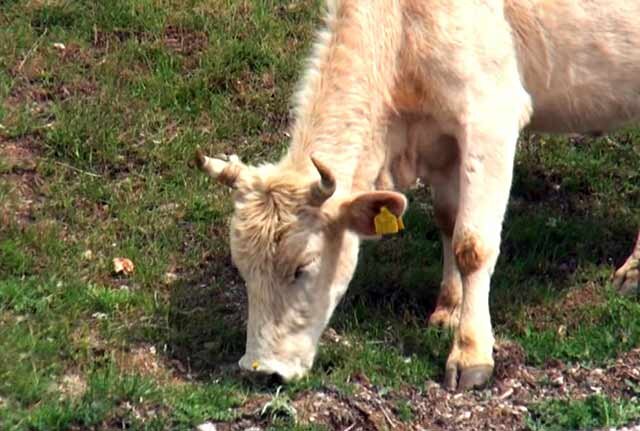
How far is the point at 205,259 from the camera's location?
9.66 m

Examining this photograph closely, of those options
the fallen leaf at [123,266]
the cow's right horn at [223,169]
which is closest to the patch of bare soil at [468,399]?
the cow's right horn at [223,169]

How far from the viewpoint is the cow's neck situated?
830cm

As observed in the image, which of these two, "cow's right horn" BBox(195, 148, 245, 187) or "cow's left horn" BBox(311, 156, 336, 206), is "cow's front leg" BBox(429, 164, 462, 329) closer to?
"cow's left horn" BBox(311, 156, 336, 206)

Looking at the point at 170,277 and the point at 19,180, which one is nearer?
the point at 170,277

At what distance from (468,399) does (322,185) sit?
1.42 metres

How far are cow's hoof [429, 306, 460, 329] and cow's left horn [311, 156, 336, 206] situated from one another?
1397 millimetres

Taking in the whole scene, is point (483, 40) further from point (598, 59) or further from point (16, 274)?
point (16, 274)

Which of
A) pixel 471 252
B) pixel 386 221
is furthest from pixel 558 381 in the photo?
pixel 386 221

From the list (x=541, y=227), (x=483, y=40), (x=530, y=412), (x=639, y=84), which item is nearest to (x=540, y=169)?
(x=541, y=227)

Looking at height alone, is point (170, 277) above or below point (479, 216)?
below

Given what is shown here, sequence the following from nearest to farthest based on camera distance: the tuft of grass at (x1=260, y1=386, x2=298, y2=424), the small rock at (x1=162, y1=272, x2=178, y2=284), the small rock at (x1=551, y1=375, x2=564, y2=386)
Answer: the tuft of grass at (x1=260, y1=386, x2=298, y2=424), the small rock at (x1=551, y1=375, x2=564, y2=386), the small rock at (x1=162, y1=272, x2=178, y2=284)

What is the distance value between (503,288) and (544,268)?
1.52ft

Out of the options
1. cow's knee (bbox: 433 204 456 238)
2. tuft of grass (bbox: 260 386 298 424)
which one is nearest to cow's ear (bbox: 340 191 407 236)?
tuft of grass (bbox: 260 386 298 424)

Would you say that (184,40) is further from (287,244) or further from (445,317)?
(287,244)
